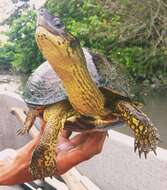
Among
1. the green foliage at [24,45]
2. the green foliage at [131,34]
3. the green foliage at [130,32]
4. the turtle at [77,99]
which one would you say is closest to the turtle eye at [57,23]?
the turtle at [77,99]

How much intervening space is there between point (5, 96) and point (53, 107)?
81.7 inches

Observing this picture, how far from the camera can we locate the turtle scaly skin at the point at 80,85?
54 centimetres

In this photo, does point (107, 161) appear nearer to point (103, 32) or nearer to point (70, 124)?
point (70, 124)

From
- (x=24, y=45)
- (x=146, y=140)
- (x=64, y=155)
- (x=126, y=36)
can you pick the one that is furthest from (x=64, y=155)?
(x=24, y=45)

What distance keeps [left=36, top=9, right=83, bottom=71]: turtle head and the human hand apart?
0.14m

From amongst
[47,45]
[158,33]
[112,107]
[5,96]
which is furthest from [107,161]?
[158,33]

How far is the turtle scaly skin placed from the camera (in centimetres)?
54

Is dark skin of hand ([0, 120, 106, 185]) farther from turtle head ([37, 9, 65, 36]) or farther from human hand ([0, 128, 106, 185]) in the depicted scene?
turtle head ([37, 9, 65, 36])

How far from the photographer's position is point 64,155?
65cm

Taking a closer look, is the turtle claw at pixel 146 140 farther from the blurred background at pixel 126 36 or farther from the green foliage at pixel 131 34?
the green foliage at pixel 131 34

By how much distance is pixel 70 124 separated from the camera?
2.15 feet

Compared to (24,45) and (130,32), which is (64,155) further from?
(24,45)

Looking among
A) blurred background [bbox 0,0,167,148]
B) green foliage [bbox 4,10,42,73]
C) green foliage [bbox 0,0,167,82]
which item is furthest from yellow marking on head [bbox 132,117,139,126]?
green foliage [bbox 4,10,42,73]

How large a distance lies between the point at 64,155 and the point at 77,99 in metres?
0.09
